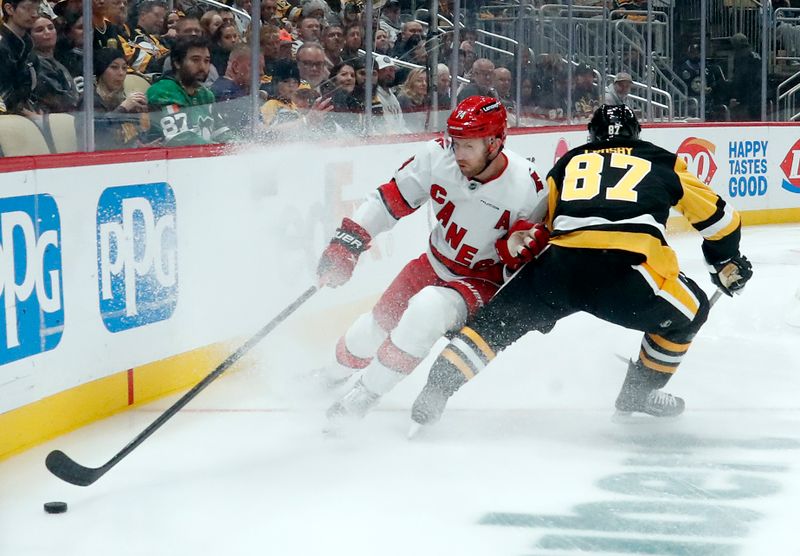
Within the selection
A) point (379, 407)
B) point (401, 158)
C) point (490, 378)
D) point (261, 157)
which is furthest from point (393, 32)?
point (379, 407)

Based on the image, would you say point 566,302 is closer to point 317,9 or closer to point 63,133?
point 63,133

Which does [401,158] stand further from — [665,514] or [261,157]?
[665,514]

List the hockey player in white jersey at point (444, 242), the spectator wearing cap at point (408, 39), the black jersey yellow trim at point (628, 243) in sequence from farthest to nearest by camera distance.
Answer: the spectator wearing cap at point (408, 39) < the hockey player in white jersey at point (444, 242) < the black jersey yellow trim at point (628, 243)

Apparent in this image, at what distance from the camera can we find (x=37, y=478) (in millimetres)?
3609

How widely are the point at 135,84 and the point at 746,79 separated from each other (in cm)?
788

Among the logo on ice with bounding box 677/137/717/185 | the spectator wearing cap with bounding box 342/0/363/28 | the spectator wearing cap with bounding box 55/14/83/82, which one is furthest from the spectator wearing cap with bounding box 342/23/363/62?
the logo on ice with bounding box 677/137/717/185

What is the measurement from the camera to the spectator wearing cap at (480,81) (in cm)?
779

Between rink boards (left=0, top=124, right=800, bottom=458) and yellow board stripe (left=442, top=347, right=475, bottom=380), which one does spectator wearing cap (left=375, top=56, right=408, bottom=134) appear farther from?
yellow board stripe (left=442, top=347, right=475, bottom=380)

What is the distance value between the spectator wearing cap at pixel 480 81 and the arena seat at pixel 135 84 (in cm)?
333

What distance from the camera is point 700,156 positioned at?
10.7 m

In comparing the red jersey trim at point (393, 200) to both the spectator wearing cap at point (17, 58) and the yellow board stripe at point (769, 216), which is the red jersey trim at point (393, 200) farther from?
the yellow board stripe at point (769, 216)

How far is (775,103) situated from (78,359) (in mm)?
8683

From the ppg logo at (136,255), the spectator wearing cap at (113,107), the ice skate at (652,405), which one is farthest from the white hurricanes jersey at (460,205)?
the spectator wearing cap at (113,107)

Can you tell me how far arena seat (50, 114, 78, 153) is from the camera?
13.5ft
